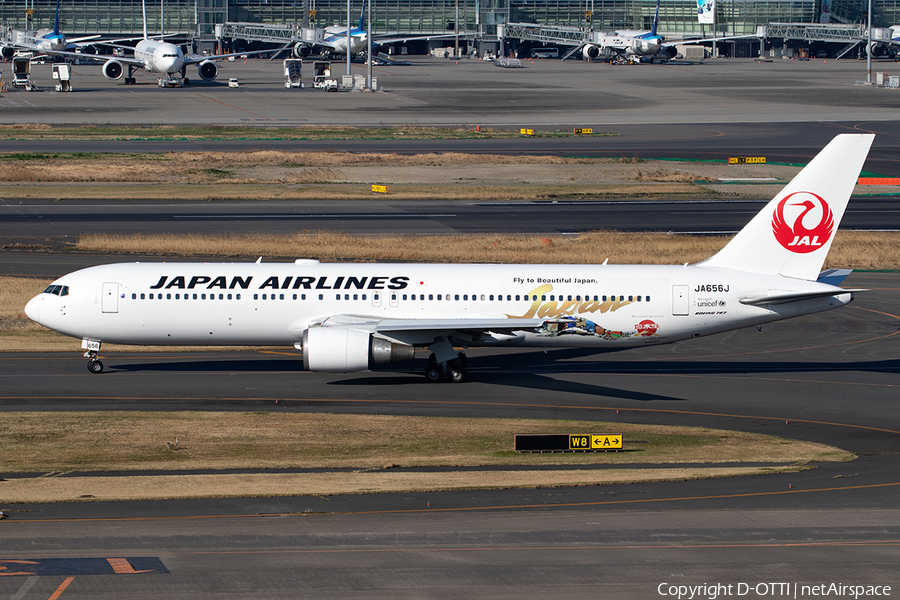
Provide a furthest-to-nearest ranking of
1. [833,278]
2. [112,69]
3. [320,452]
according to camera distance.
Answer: [112,69]
[833,278]
[320,452]

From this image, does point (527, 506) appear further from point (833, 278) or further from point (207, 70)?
point (207, 70)

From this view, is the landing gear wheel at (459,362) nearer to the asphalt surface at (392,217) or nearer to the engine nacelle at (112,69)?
the asphalt surface at (392,217)

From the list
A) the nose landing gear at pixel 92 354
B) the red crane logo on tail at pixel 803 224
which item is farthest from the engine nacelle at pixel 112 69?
the red crane logo on tail at pixel 803 224

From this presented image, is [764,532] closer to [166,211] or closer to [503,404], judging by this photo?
[503,404]

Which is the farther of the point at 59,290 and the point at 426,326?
Result: the point at 59,290

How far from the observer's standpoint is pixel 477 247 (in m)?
72.1

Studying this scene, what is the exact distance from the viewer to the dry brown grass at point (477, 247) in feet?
229

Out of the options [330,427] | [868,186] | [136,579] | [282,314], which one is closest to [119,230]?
[282,314]

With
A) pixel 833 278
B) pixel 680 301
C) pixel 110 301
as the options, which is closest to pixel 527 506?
A: pixel 680 301

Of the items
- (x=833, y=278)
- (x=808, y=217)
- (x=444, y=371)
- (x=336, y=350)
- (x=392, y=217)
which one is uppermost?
(x=808, y=217)

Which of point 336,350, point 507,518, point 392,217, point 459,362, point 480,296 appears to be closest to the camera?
point 507,518

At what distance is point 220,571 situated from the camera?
2434 cm

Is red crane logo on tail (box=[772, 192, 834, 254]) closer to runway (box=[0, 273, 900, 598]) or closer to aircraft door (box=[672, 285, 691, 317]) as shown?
aircraft door (box=[672, 285, 691, 317])

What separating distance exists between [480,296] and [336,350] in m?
7.07
